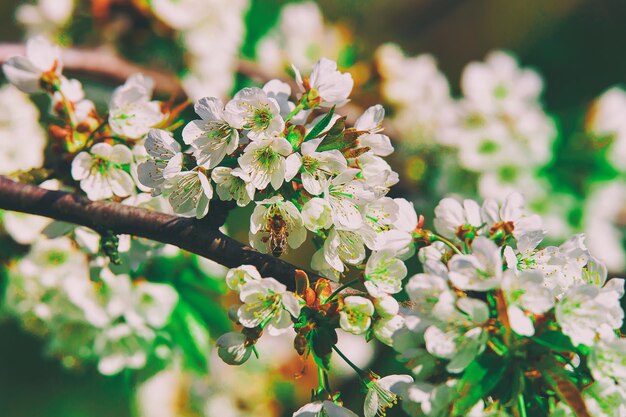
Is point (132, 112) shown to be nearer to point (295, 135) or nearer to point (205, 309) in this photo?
point (295, 135)

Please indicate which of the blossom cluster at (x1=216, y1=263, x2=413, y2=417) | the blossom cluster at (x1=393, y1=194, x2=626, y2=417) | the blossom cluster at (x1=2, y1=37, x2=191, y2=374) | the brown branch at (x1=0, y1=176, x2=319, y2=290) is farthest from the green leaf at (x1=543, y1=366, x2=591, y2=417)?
the blossom cluster at (x1=2, y1=37, x2=191, y2=374)

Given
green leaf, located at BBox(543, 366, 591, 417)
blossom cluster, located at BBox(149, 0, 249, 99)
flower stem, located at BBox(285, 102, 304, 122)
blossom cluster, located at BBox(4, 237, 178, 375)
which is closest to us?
green leaf, located at BBox(543, 366, 591, 417)

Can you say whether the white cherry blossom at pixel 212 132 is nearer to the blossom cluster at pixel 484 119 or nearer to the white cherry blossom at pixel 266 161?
the white cherry blossom at pixel 266 161

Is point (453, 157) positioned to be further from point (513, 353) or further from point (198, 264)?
point (513, 353)

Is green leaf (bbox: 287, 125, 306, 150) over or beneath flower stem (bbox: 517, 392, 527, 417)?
over

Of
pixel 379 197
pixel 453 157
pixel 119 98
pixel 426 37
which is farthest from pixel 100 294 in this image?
pixel 426 37

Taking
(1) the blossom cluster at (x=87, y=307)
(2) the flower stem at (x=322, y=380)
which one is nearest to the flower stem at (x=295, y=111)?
(2) the flower stem at (x=322, y=380)

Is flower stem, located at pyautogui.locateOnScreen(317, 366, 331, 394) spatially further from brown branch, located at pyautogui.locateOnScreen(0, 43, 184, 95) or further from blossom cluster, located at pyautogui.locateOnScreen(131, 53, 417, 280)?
brown branch, located at pyautogui.locateOnScreen(0, 43, 184, 95)
